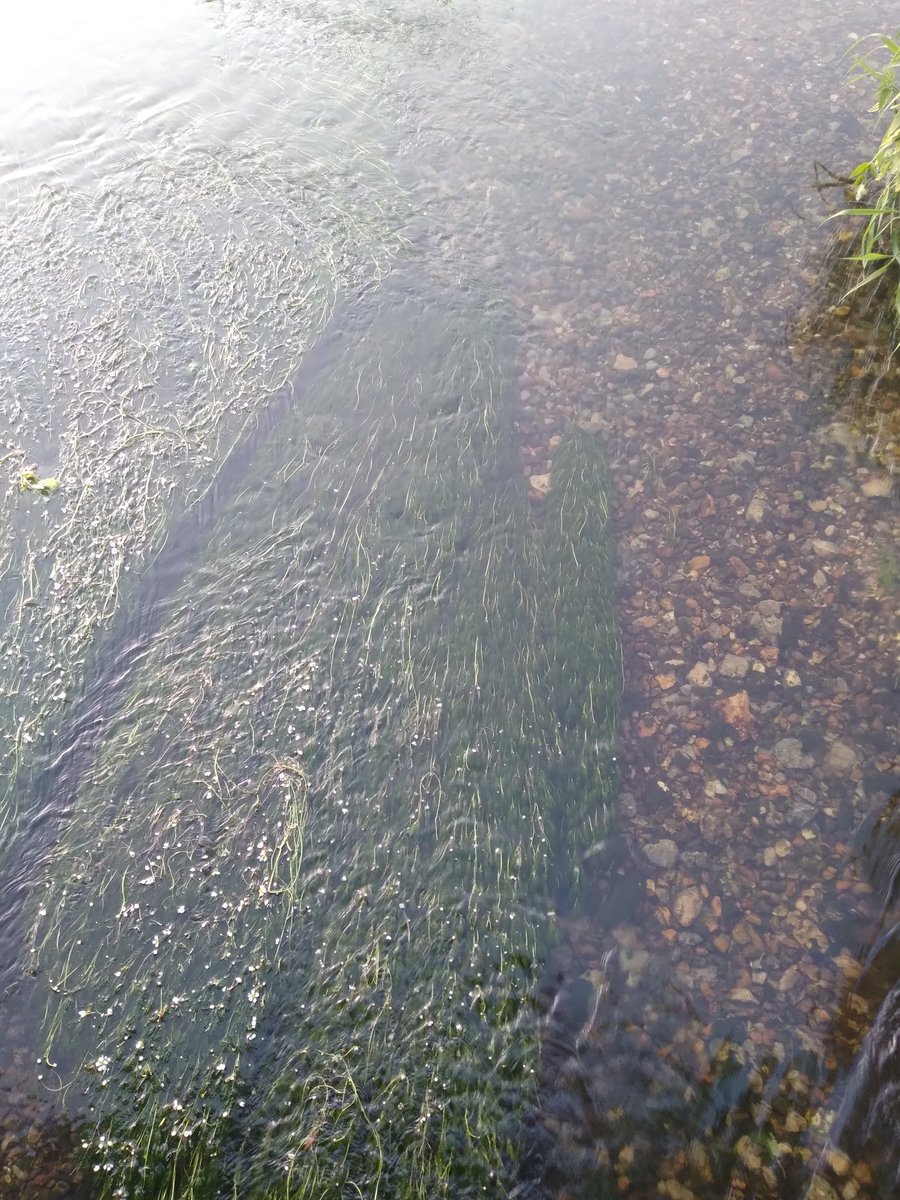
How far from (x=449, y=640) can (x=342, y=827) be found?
1113 millimetres

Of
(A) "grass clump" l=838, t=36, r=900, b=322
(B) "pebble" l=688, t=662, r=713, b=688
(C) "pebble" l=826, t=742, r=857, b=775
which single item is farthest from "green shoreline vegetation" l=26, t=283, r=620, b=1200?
(A) "grass clump" l=838, t=36, r=900, b=322

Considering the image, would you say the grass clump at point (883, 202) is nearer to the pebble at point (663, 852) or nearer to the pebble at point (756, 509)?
the pebble at point (756, 509)

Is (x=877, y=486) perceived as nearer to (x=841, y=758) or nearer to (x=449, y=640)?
(x=841, y=758)

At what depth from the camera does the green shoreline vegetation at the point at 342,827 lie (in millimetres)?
2977

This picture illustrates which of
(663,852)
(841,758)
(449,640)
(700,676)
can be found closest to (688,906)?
(663,852)

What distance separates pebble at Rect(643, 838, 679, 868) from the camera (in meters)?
3.57

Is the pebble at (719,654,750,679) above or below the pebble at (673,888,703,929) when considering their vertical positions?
above

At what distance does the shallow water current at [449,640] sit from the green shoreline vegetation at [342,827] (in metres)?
0.02

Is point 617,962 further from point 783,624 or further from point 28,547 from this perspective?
point 28,547

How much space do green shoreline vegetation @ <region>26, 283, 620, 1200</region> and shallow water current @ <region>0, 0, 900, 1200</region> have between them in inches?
0.7

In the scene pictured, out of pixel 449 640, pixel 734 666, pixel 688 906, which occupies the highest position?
pixel 449 640

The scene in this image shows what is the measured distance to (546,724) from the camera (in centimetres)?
396

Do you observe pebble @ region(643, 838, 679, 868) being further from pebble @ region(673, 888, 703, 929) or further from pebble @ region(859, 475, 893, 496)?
pebble @ region(859, 475, 893, 496)

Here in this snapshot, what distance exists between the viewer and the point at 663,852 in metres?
3.60
